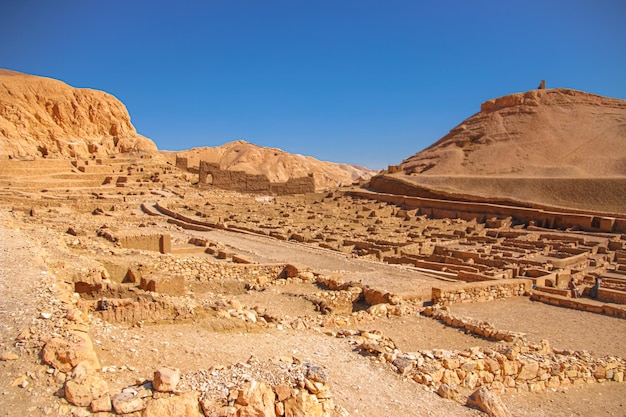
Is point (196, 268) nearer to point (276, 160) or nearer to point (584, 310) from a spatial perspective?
point (584, 310)

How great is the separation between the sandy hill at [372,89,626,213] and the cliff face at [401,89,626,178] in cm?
9

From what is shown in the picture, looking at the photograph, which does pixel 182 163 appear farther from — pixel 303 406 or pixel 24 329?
pixel 303 406

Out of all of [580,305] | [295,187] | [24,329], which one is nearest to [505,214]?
[295,187]

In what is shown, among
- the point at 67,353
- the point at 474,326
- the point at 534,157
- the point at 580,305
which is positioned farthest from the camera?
the point at 534,157

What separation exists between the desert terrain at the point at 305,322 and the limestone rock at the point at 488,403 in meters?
0.02

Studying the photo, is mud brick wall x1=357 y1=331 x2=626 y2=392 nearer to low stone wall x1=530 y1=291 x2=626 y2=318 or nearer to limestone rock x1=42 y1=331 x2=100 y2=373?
low stone wall x1=530 y1=291 x2=626 y2=318

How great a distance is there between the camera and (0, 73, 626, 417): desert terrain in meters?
4.66

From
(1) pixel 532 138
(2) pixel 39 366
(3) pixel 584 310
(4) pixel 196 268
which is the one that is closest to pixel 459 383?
(2) pixel 39 366

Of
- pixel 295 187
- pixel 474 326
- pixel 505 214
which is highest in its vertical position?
pixel 295 187

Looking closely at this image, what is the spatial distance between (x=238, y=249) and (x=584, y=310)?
11810 millimetres

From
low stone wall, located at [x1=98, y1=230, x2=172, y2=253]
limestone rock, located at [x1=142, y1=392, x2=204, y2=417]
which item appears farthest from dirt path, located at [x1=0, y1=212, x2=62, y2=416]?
low stone wall, located at [x1=98, y1=230, x2=172, y2=253]

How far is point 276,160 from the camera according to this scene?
241ft

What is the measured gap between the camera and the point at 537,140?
53656 millimetres

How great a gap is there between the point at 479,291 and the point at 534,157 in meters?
43.6
